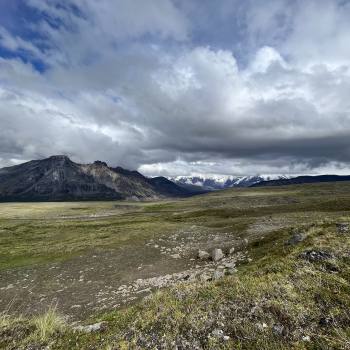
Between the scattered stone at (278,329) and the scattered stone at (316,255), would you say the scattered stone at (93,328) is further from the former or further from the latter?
the scattered stone at (316,255)

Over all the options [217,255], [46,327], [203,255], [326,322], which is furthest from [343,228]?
[46,327]

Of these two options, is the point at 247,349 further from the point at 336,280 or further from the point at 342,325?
the point at 336,280

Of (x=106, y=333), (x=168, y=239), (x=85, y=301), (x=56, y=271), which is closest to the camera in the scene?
(x=106, y=333)

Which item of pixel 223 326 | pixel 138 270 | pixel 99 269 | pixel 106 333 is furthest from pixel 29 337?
pixel 99 269

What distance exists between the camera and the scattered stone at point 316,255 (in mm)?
16062

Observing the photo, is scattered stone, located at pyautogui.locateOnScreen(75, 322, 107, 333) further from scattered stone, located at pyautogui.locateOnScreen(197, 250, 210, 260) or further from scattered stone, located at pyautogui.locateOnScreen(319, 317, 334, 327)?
scattered stone, located at pyautogui.locateOnScreen(197, 250, 210, 260)

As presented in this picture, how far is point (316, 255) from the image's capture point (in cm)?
1645

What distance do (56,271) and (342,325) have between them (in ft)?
112

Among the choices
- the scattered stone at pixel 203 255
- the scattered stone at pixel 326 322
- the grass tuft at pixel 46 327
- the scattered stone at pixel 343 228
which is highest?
the scattered stone at pixel 343 228

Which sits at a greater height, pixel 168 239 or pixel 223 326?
pixel 223 326

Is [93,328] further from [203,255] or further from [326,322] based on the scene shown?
[203,255]

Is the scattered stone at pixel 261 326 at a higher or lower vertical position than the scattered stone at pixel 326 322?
lower

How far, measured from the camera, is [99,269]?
3488 cm

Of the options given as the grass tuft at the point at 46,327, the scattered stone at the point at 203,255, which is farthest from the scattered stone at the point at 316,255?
the scattered stone at the point at 203,255
